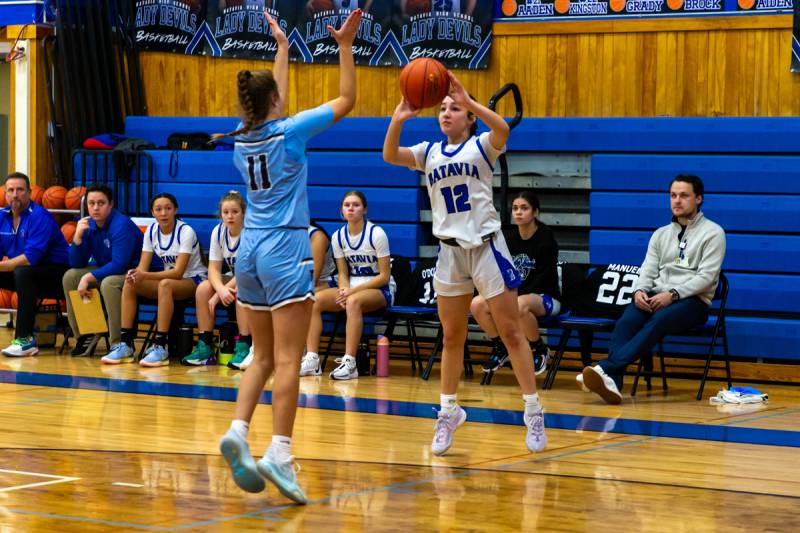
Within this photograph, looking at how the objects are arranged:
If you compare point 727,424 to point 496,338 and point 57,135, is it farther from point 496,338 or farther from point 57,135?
point 57,135

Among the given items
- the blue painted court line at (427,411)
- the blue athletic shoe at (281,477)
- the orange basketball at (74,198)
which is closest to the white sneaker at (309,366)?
the blue painted court line at (427,411)

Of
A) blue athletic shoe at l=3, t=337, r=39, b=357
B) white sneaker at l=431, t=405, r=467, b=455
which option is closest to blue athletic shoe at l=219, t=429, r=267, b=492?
white sneaker at l=431, t=405, r=467, b=455

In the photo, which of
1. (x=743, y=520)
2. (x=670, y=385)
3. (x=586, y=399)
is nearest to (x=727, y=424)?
(x=586, y=399)

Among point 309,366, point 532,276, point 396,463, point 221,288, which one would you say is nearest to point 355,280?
point 309,366

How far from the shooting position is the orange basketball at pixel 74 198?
1065 centimetres

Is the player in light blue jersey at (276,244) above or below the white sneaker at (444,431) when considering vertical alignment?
above

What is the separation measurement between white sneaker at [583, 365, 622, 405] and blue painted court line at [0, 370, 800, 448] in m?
0.41

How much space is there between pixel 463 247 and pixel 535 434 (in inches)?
35.2

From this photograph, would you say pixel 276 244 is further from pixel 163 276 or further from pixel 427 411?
pixel 163 276

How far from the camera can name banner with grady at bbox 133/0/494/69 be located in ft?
34.0

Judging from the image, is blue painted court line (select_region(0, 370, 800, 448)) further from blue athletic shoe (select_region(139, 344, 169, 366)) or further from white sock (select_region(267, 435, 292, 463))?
white sock (select_region(267, 435, 292, 463))

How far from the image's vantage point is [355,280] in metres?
8.66

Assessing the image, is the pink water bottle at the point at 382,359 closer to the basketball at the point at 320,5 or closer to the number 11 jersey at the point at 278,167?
the basketball at the point at 320,5

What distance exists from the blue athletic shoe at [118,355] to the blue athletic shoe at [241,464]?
16.3 feet
